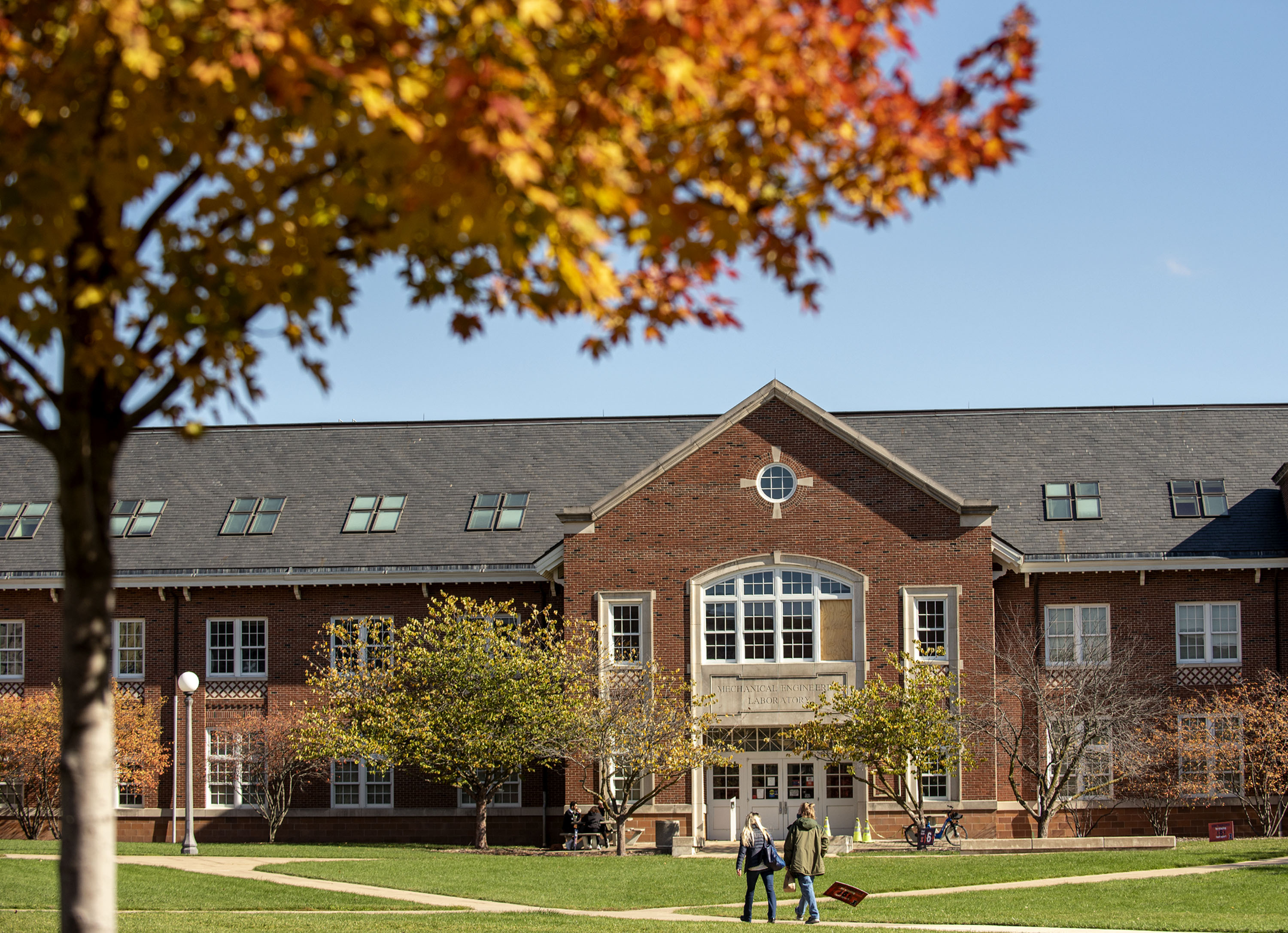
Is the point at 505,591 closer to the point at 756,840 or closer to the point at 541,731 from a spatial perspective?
the point at 541,731

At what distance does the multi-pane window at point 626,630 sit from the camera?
33.2m

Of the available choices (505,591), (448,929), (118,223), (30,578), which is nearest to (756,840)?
(448,929)

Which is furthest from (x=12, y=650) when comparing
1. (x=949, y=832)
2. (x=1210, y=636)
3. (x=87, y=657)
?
(x=87, y=657)

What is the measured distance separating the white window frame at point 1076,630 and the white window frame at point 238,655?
61.0 feet

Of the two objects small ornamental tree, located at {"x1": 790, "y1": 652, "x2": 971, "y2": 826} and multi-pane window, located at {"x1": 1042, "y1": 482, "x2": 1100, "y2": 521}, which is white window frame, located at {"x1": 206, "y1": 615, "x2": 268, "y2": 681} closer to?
small ornamental tree, located at {"x1": 790, "y1": 652, "x2": 971, "y2": 826}

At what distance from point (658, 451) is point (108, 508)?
107ft

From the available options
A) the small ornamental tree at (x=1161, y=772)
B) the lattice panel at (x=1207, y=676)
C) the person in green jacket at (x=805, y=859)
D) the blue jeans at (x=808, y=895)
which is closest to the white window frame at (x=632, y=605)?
the small ornamental tree at (x=1161, y=772)

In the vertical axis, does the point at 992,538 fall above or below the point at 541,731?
above

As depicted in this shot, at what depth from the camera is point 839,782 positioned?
3341 cm

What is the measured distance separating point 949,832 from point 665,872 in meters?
8.59

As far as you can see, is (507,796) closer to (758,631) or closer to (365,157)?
(758,631)

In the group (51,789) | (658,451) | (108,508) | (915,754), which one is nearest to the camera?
(108,508)

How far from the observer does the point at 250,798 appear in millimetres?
36250

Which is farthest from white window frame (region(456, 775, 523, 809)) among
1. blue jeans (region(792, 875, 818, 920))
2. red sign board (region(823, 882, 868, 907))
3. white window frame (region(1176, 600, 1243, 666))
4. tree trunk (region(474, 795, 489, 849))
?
red sign board (region(823, 882, 868, 907))
